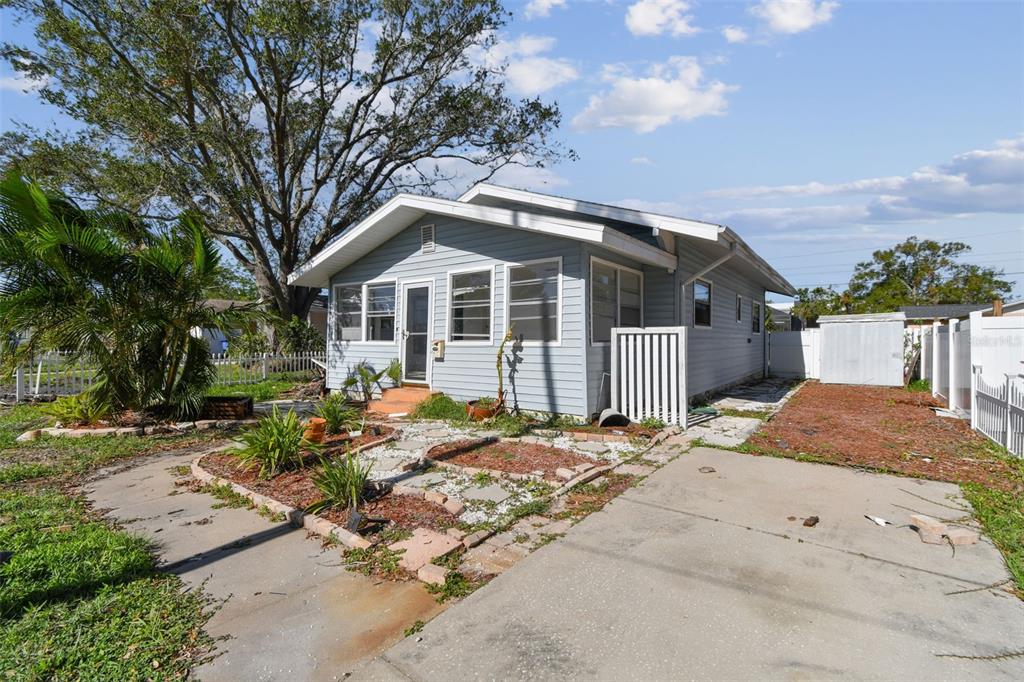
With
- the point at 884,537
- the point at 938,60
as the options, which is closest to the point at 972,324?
the point at 938,60

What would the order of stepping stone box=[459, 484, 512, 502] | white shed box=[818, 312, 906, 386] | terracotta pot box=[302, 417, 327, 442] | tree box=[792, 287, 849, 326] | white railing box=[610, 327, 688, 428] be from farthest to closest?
1. tree box=[792, 287, 849, 326]
2. white shed box=[818, 312, 906, 386]
3. white railing box=[610, 327, 688, 428]
4. terracotta pot box=[302, 417, 327, 442]
5. stepping stone box=[459, 484, 512, 502]

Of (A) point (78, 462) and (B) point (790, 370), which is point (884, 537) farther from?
(B) point (790, 370)

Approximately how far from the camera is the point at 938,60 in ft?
26.3

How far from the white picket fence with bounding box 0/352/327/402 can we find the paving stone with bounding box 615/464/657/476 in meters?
7.45

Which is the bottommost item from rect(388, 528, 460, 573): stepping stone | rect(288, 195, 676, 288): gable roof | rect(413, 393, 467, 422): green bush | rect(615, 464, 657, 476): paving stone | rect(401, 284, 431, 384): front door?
rect(388, 528, 460, 573): stepping stone

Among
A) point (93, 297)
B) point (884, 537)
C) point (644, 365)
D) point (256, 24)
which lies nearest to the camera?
point (884, 537)

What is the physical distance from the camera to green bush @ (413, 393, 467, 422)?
819 cm

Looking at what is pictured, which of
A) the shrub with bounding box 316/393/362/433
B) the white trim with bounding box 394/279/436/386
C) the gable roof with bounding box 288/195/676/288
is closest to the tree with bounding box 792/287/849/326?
the gable roof with bounding box 288/195/676/288

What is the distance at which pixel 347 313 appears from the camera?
1086 cm

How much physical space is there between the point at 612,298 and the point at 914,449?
4.37 metres

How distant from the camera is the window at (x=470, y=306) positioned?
8492 mm

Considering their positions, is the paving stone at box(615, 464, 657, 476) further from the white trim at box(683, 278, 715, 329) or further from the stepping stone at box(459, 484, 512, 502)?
the white trim at box(683, 278, 715, 329)

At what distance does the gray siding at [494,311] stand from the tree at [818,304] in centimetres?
3550

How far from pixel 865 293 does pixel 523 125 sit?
133ft
